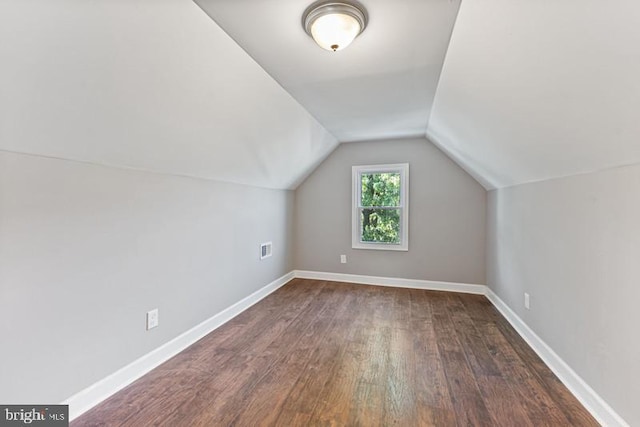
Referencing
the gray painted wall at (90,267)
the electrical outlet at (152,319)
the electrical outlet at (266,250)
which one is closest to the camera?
the gray painted wall at (90,267)

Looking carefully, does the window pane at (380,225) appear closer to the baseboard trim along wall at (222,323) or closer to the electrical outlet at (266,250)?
the baseboard trim along wall at (222,323)

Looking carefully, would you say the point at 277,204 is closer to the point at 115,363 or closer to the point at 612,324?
the point at 115,363

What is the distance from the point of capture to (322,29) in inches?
58.9

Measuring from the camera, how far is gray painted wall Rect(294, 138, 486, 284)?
389cm

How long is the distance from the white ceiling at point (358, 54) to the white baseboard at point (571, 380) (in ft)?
7.38

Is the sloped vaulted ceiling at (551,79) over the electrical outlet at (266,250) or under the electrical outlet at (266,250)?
over

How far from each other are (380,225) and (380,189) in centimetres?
55

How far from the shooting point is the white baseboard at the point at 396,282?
12.7 feet

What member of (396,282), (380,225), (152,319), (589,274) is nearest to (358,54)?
(589,274)

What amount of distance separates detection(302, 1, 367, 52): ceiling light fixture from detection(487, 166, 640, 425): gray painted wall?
156 centimetres

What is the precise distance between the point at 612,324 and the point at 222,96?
8.87 ft

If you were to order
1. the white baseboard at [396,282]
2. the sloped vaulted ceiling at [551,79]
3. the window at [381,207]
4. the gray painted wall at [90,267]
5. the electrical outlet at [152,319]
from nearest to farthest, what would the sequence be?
the sloped vaulted ceiling at [551,79] → the gray painted wall at [90,267] → the electrical outlet at [152,319] → the white baseboard at [396,282] → the window at [381,207]

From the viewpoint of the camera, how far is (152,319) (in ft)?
6.85

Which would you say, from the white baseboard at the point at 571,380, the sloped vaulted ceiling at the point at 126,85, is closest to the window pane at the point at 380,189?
the white baseboard at the point at 571,380
